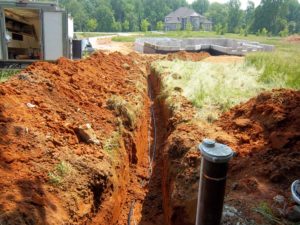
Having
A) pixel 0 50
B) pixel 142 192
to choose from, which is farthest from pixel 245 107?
pixel 0 50

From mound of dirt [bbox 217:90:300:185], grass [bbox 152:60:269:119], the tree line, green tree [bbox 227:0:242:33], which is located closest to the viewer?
mound of dirt [bbox 217:90:300:185]

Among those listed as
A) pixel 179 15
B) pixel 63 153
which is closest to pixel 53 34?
pixel 63 153

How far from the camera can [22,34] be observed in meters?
13.6

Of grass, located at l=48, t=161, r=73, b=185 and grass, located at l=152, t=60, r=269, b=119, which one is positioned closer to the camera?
grass, located at l=48, t=161, r=73, b=185

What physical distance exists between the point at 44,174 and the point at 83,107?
104 inches

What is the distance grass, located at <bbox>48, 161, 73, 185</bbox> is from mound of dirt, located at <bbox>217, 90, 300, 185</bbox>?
7.45 feet

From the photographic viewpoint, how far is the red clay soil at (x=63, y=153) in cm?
366

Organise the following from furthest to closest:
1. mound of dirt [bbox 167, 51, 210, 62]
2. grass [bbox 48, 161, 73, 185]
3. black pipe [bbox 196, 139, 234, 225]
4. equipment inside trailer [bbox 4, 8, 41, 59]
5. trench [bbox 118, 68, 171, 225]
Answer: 1. mound of dirt [bbox 167, 51, 210, 62]
2. equipment inside trailer [bbox 4, 8, 41, 59]
3. trench [bbox 118, 68, 171, 225]
4. grass [bbox 48, 161, 73, 185]
5. black pipe [bbox 196, 139, 234, 225]

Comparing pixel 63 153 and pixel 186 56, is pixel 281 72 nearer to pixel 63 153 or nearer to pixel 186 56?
pixel 63 153

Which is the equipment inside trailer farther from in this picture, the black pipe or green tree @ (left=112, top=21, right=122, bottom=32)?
green tree @ (left=112, top=21, right=122, bottom=32)

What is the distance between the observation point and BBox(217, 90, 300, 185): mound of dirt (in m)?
3.81

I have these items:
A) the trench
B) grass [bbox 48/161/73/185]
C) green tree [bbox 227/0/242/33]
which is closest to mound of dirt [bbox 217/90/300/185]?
the trench

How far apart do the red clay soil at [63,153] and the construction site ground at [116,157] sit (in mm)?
15

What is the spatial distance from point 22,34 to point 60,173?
36.9 feet
